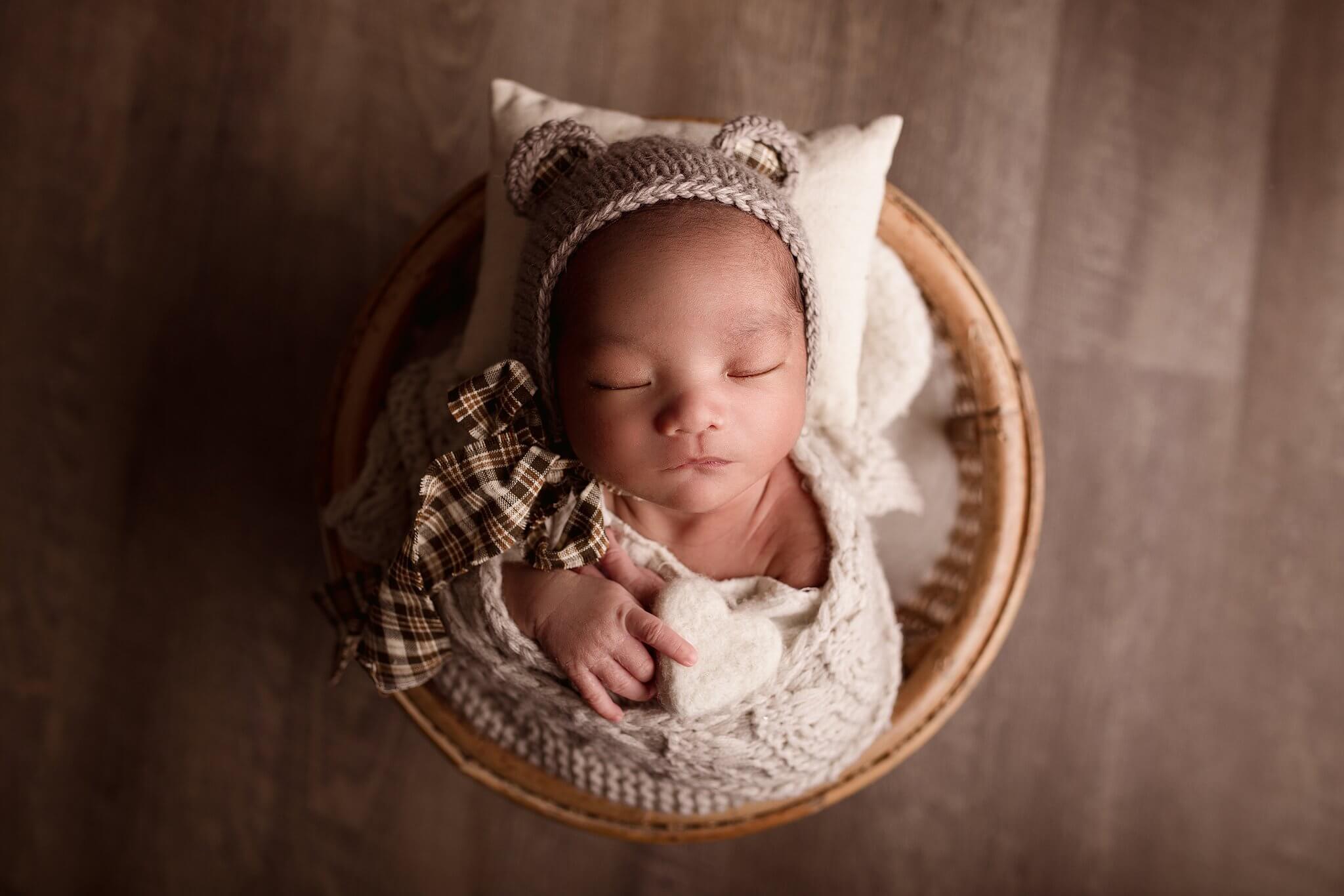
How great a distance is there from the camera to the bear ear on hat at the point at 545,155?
3.08 feet

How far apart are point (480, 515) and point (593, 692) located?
0.23 metres

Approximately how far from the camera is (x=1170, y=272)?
1674mm

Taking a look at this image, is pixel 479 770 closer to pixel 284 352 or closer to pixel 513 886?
pixel 513 886

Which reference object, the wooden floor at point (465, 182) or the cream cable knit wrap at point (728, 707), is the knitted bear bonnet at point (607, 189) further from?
the wooden floor at point (465, 182)

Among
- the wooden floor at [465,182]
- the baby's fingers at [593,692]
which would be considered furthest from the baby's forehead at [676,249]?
the wooden floor at [465,182]

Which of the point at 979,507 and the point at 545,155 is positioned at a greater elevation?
the point at 545,155

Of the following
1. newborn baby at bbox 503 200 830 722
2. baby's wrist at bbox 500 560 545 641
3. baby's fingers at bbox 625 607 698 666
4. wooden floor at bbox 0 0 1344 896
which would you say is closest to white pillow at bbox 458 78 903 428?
newborn baby at bbox 503 200 830 722

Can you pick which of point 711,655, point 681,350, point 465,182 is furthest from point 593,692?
point 465,182

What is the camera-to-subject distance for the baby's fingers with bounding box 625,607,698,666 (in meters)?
0.88

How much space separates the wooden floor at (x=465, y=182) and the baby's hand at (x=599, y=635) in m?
0.76

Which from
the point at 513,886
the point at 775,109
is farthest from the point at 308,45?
the point at 513,886

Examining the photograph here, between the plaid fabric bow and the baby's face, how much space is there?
0.08m

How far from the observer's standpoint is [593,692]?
0.93 m

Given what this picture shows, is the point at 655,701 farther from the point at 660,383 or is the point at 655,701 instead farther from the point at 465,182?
the point at 465,182
